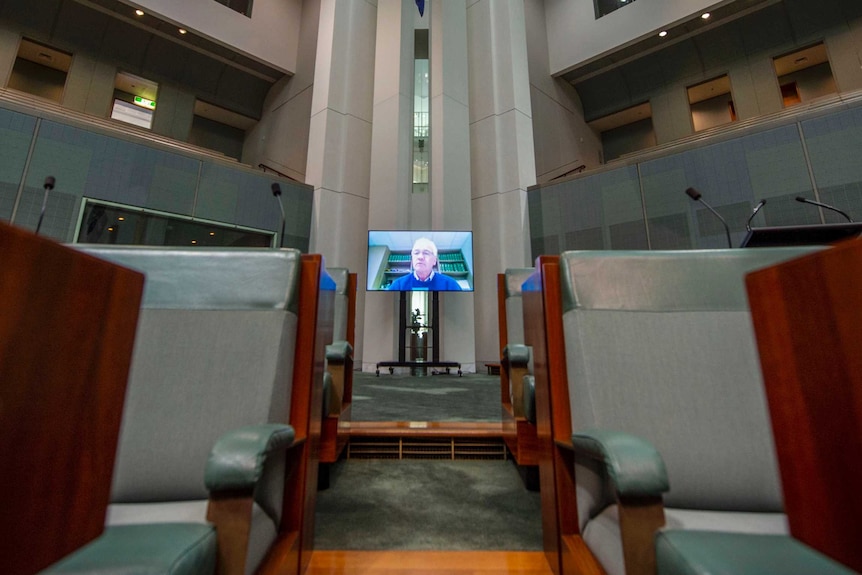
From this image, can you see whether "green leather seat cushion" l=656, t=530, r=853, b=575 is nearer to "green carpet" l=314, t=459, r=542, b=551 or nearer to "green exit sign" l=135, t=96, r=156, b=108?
"green carpet" l=314, t=459, r=542, b=551

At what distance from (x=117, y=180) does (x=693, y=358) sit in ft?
18.6

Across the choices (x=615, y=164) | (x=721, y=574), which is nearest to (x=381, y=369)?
(x=615, y=164)

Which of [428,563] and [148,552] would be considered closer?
[148,552]

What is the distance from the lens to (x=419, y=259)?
4785 millimetres

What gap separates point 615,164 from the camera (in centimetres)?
516

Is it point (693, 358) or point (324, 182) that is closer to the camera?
point (693, 358)

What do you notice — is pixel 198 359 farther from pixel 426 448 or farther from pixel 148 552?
pixel 426 448

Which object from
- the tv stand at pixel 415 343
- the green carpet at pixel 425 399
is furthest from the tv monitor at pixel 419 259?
the green carpet at pixel 425 399

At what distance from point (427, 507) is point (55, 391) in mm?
1317

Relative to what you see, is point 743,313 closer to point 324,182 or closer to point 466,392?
point 466,392

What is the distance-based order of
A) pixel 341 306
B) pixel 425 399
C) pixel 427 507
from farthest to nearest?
1. pixel 425 399
2. pixel 341 306
3. pixel 427 507

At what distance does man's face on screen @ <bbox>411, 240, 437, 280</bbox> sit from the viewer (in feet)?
15.6

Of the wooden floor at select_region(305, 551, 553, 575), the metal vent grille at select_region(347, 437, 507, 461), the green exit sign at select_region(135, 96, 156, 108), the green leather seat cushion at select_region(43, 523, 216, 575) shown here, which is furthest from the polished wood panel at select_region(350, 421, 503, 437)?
the green exit sign at select_region(135, 96, 156, 108)

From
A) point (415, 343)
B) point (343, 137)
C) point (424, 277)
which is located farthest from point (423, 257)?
point (343, 137)
